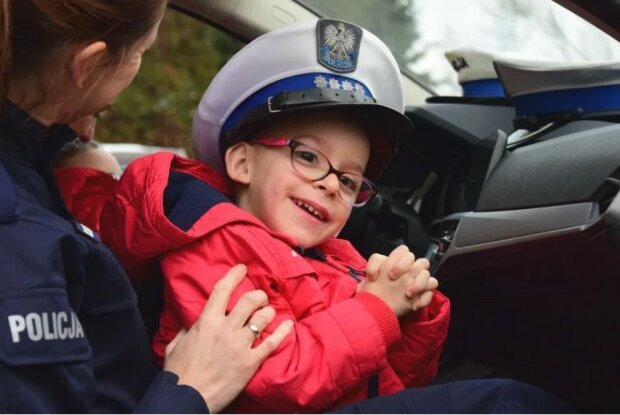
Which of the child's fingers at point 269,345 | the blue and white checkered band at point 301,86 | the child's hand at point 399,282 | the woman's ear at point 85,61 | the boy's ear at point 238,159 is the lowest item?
the child's fingers at point 269,345

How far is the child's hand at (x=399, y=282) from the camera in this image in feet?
5.82

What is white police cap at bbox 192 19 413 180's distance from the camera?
1.87 m

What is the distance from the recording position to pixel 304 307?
5.75ft

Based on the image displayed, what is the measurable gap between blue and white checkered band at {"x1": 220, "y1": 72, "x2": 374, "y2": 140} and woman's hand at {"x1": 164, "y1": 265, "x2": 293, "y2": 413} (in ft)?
1.25

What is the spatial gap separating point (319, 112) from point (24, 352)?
0.79 meters

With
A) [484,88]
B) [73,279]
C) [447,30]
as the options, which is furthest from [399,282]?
[447,30]

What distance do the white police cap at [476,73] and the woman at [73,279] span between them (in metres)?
1.24

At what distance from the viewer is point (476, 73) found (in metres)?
2.73

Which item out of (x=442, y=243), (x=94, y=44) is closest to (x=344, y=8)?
(x=442, y=243)

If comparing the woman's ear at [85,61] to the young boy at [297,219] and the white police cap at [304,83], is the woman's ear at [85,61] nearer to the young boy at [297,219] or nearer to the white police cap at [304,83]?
the young boy at [297,219]

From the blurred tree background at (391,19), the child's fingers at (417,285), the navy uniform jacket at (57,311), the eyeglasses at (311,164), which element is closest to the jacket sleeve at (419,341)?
the child's fingers at (417,285)

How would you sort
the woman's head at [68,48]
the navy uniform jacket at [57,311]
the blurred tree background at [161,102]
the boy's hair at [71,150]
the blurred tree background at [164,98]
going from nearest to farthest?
the navy uniform jacket at [57,311], the woman's head at [68,48], the boy's hair at [71,150], the blurred tree background at [164,98], the blurred tree background at [161,102]

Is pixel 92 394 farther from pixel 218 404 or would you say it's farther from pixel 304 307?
pixel 304 307

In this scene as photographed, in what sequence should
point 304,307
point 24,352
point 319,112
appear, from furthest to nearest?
point 319,112 → point 304,307 → point 24,352
